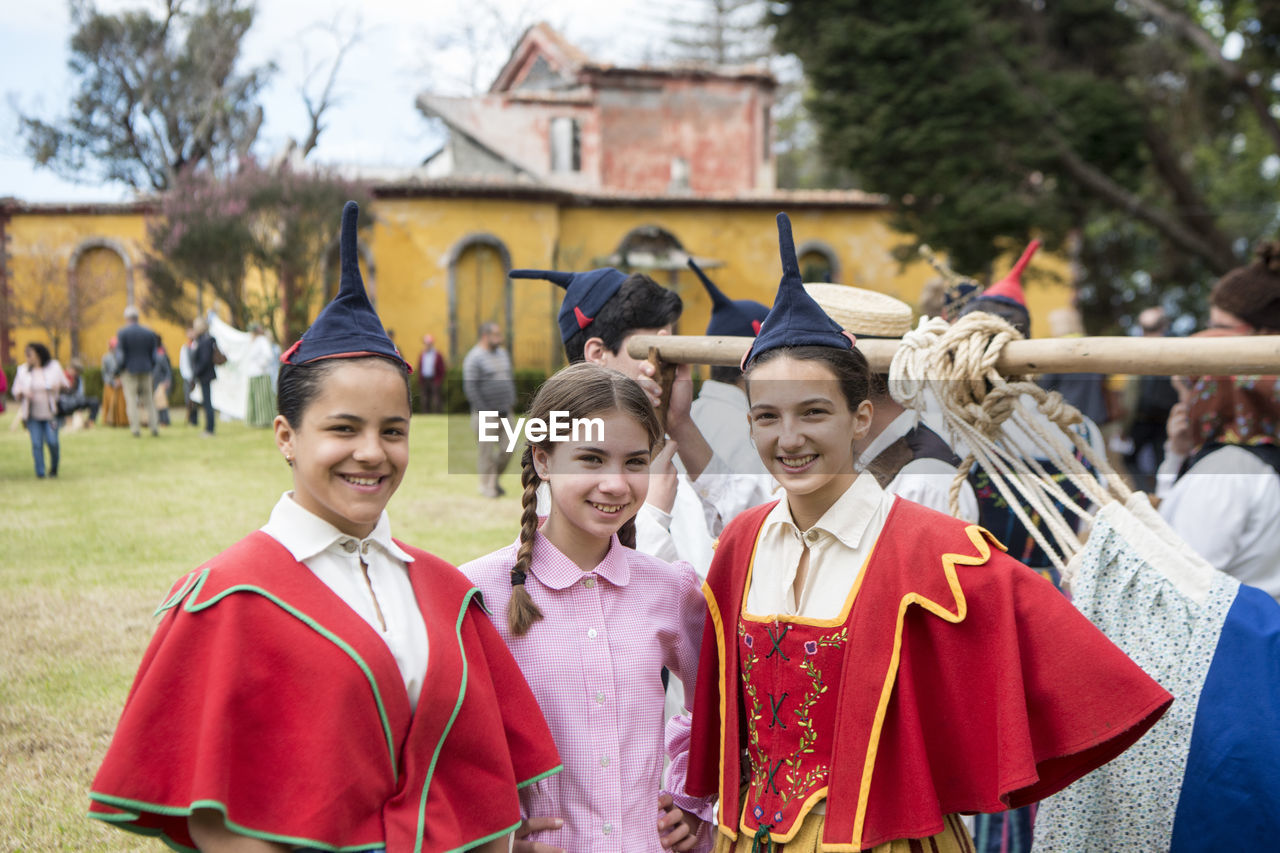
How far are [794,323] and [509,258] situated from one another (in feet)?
61.7

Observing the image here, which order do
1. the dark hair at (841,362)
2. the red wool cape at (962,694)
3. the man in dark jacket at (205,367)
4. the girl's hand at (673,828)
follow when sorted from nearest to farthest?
the red wool cape at (962,694), the dark hair at (841,362), the girl's hand at (673,828), the man in dark jacket at (205,367)

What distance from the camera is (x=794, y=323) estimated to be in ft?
6.31

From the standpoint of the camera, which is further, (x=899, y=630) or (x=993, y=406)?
(x=993, y=406)

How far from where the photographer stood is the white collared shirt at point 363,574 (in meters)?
1.72

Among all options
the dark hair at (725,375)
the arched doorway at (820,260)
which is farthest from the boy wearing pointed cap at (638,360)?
the arched doorway at (820,260)

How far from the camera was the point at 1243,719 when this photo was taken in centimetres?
183

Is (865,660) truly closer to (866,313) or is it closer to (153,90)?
(866,313)

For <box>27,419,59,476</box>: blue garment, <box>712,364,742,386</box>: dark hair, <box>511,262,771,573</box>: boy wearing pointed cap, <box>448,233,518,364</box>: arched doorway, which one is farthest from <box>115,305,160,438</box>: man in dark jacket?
<box>511,262,771,573</box>: boy wearing pointed cap

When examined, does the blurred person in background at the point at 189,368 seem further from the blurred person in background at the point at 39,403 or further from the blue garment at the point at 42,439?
the blue garment at the point at 42,439

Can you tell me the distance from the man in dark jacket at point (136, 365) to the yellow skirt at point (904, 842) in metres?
14.6

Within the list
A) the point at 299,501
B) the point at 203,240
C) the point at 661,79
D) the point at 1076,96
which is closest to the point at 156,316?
the point at 203,240

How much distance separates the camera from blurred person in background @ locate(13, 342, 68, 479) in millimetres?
10781

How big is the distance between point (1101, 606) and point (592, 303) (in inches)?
58.8

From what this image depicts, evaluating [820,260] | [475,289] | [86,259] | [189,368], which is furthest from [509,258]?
[86,259]
